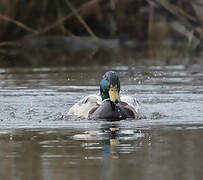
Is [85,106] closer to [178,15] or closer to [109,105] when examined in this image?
[109,105]

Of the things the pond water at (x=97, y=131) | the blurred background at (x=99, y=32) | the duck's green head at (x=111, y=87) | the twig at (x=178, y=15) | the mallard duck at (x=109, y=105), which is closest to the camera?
the pond water at (x=97, y=131)

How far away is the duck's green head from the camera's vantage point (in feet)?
34.8

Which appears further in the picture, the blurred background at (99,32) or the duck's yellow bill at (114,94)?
the blurred background at (99,32)

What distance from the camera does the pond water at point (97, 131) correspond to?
22.9ft

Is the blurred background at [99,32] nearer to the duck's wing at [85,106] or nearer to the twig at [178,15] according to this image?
the twig at [178,15]

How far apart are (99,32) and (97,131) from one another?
15.6m

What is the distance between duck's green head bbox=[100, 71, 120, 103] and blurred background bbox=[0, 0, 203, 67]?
6.83m

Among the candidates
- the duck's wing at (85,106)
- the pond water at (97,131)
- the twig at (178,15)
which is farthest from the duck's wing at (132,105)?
the twig at (178,15)

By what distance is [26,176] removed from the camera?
6719 mm

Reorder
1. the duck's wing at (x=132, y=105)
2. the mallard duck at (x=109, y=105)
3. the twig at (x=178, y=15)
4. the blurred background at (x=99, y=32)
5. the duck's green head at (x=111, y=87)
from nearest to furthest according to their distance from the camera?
1. the mallard duck at (x=109, y=105)
2. the duck's green head at (x=111, y=87)
3. the duck's wing at (x=132, y=105)
4. the blurred background at (x=99, y=32)
5. the twig at (x=178, y=15)

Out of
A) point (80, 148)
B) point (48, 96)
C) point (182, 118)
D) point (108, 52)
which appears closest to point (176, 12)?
point (108, 52)

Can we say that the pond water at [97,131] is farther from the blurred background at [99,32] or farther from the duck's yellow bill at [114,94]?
the blurred background at [99,32]

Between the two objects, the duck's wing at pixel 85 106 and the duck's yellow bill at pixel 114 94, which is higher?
the duck's yellow bill at pixel 114 94

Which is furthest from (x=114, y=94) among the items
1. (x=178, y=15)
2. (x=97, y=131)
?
(x=178, y=15)
